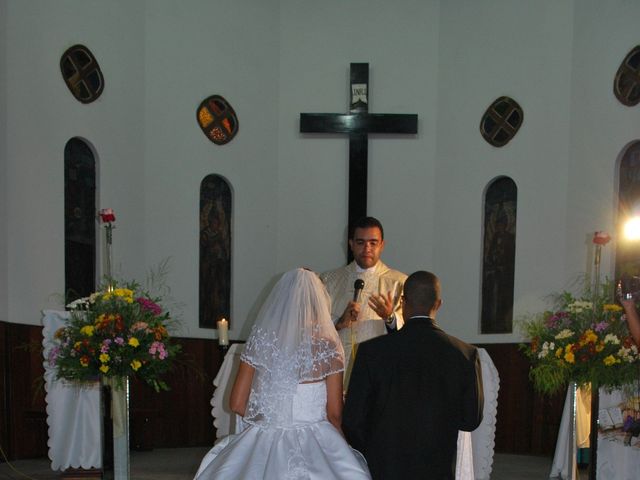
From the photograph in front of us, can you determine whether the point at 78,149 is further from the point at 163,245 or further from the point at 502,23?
the point at 502,23

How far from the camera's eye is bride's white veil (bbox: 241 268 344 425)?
177 inches

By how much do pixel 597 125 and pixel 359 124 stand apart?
2939 millimetres

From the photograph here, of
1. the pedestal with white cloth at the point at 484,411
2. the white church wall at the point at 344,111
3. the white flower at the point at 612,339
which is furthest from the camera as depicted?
the white church wall at the point at 344,111

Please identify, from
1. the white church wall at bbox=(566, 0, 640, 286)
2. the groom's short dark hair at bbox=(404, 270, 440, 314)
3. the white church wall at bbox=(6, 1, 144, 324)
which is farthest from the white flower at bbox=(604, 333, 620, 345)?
the white church wall at bbox=(6, 1, 144, 324)

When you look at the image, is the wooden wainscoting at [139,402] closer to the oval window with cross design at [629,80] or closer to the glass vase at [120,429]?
the glass vase at [120,429]

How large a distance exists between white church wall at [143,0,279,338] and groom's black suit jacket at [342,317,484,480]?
261 inches

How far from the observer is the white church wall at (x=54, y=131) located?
28.3 ft

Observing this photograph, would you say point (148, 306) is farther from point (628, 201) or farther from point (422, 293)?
point (628, 201)

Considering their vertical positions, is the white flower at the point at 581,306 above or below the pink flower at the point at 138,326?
above

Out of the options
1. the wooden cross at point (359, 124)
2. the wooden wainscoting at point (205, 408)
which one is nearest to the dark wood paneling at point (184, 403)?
the wooden wainscoting at point (205, 408)

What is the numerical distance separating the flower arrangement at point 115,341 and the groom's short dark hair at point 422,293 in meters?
2.54

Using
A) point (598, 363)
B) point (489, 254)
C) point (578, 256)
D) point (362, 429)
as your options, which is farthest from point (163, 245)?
point (362, 429)

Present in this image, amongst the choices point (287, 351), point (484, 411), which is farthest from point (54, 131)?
point (287, 351)

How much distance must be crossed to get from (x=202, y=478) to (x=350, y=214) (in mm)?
6944
